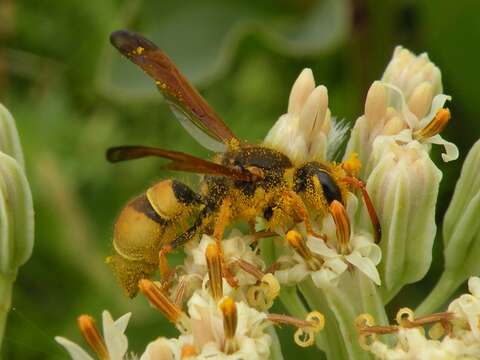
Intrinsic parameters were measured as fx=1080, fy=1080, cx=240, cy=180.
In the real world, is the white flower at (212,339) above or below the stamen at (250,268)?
below

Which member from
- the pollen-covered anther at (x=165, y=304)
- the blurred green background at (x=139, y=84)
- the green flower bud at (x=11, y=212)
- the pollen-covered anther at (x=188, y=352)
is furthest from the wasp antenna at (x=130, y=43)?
the blurred green background at (x=139, y=84)

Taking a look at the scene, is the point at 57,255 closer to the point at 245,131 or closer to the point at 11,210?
the point at 245,131

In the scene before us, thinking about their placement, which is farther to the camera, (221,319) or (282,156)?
(282,156)

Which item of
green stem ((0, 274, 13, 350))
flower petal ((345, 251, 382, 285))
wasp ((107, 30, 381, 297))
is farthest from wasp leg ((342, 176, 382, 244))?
green stem ((0, 274, 13, 350))

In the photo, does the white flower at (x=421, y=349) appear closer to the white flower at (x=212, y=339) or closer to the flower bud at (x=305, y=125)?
the white flower at (x=212, y=339)

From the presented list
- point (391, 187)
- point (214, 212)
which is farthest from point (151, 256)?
point (391, 187)

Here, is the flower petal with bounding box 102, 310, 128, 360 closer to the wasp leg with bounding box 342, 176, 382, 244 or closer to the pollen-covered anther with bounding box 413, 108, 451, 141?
the wasp leg with bounding box 342, 176, 382, 244
